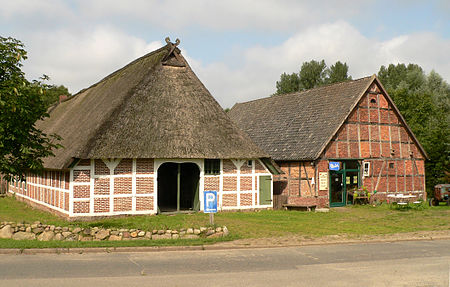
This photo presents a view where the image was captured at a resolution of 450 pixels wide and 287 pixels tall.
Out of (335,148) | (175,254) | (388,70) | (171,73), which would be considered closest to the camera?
(175,254)

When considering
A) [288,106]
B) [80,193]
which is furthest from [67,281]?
[288,106]

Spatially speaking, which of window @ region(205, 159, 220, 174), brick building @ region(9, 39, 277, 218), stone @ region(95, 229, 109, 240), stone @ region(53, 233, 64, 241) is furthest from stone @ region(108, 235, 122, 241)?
window @ region(205, 159, 220, 174)

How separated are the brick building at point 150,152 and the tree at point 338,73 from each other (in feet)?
148

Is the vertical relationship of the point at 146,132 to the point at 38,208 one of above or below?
above

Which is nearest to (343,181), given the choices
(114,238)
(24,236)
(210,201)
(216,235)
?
(210,201)

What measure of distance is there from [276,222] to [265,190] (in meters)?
4.70

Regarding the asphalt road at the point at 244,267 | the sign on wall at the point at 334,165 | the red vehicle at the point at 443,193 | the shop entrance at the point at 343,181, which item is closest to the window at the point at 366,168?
the shop entrance at the point at 343,181

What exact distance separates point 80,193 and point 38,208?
663 centimetres

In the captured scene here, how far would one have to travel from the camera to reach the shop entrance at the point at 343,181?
82.5ft

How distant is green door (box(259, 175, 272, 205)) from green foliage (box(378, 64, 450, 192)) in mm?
17398

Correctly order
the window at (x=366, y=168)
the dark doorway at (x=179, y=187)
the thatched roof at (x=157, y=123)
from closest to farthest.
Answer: the thatched roof at (x=157, y=123) → the dark doorway at (x=179, y=187) → the window at (x=366, y=168)

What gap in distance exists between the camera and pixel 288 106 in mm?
30906

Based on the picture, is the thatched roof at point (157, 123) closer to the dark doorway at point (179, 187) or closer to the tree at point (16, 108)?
the dark doorway at point (179, 187)

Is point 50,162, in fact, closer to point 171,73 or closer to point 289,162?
point 171,73
